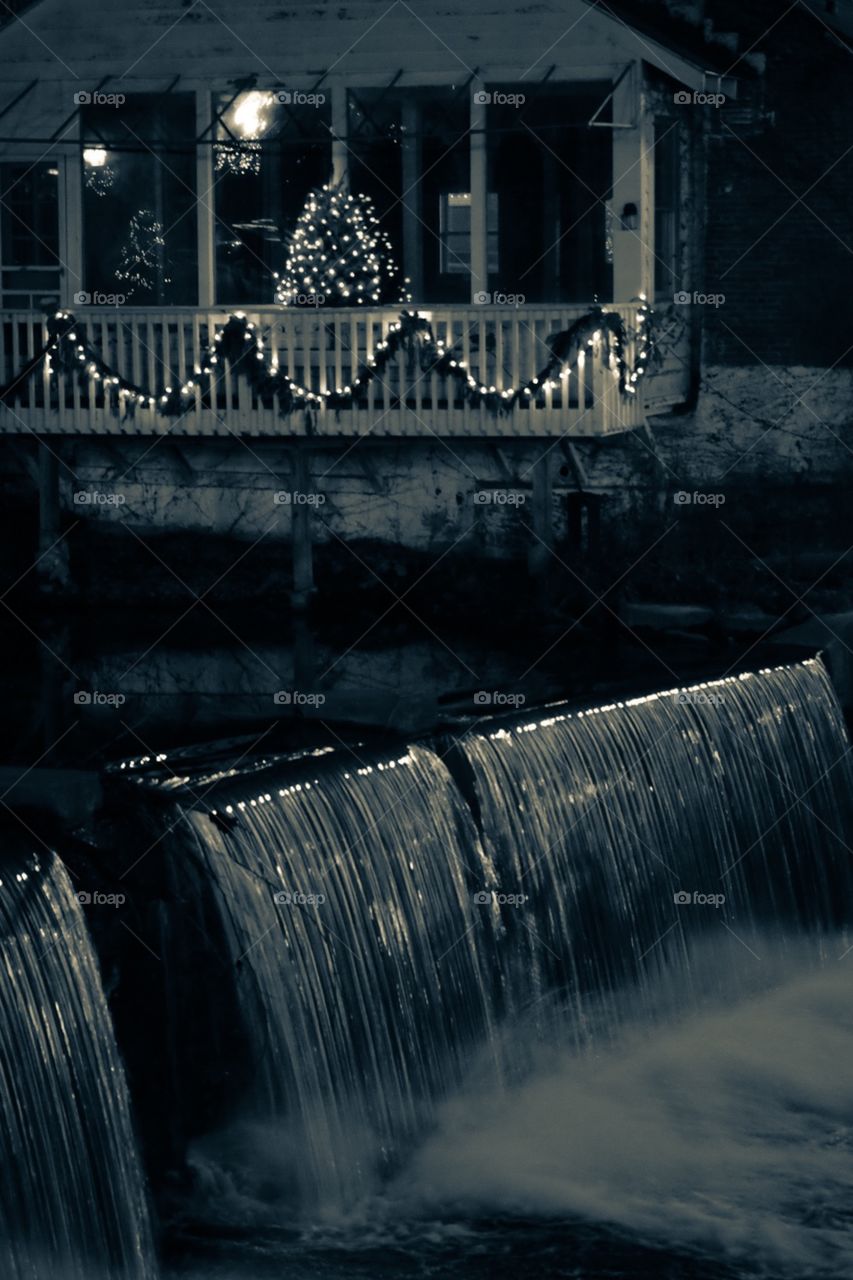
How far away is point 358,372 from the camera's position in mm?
20844

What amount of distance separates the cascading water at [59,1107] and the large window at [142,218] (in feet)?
39.6

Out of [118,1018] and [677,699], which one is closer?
[118,1018]

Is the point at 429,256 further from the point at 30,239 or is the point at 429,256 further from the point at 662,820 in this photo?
the point at 662,820

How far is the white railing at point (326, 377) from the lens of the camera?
20266 millimetres

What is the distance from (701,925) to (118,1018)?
15.4 feet

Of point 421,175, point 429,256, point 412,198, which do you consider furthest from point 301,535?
point 421,175

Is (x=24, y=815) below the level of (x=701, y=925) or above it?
above

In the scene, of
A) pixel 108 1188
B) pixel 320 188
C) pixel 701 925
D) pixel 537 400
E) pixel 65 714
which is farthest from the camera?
pixel 320 188

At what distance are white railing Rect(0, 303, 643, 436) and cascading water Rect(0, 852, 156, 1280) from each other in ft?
32.8

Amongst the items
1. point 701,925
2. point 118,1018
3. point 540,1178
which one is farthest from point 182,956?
point 701,925

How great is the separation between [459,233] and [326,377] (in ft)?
8.41

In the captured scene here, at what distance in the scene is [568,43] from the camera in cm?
2050

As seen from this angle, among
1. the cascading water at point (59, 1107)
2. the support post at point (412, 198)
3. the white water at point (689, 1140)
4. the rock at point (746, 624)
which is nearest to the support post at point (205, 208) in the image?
the support post at point (412, 198)

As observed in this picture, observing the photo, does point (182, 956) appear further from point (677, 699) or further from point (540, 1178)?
point (677, 699)
